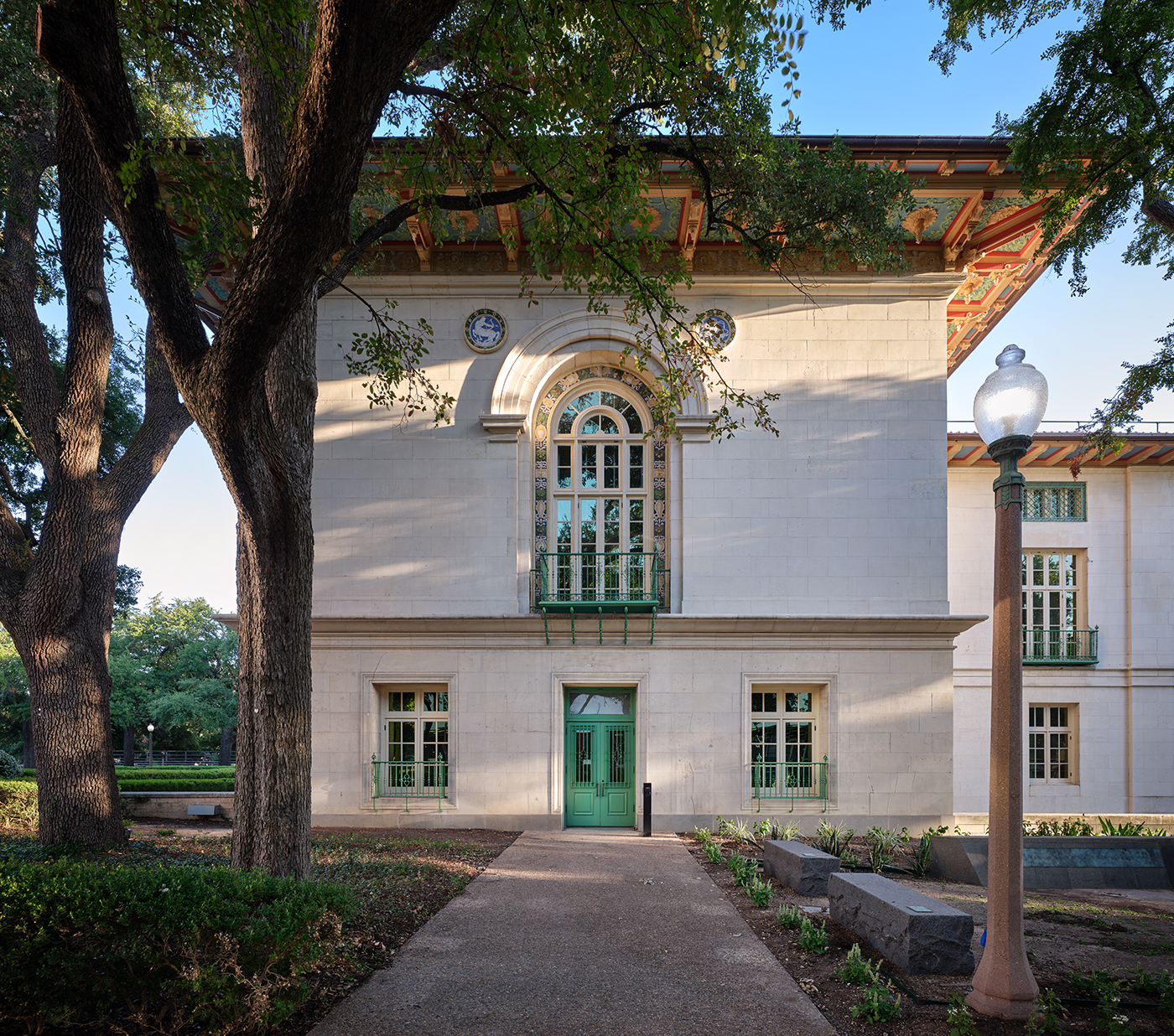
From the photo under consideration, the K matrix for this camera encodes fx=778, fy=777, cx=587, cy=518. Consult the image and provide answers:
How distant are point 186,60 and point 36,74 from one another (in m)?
5.64

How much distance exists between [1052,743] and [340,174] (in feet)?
79.3

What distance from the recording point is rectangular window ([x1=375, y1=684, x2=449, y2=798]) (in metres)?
16.1

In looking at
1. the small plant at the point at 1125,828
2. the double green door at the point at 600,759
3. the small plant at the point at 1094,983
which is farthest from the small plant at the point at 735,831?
the small plant at the point at 1094,983

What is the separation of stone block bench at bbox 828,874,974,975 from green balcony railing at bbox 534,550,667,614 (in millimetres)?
9049

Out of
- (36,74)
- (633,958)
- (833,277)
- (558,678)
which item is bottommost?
(633,958)

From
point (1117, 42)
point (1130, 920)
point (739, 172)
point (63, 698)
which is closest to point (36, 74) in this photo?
A: point (63, 698)

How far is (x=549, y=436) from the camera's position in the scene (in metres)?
17.0

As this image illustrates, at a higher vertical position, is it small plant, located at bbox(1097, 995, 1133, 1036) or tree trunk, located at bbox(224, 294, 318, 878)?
tree trunk, located at bbox(224, 294, 318, 878)

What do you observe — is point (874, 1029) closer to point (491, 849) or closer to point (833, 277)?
point (491, 849)

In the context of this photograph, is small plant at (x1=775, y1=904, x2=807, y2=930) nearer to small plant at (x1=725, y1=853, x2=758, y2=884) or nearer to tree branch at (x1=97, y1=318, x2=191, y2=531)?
small plant at (x1=725, y1=853, x2=758, y2=884)

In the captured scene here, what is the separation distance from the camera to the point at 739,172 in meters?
10.2

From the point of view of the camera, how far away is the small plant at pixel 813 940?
7184 millimetres

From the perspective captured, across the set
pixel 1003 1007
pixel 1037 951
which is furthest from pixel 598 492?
pixel 1003 1007

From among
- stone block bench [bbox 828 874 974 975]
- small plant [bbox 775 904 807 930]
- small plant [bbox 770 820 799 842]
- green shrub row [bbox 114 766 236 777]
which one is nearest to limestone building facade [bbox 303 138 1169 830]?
small plant [bbox 770 820 799 842]
